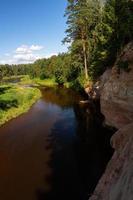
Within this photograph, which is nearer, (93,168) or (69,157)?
(93,168)

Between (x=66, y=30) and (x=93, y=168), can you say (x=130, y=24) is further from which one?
(x=66, y=30)

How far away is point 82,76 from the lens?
4831cm

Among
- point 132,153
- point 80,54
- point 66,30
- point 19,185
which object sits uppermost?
point 66,30

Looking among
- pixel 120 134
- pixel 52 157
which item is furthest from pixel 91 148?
pixel 120 134

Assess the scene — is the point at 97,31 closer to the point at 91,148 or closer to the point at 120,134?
the point at 91,148

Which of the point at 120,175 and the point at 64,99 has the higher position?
the point at 120,175

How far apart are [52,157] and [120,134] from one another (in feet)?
19.6

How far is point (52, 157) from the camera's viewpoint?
17.9 m

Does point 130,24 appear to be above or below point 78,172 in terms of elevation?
above

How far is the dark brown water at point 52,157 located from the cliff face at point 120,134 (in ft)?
5.47

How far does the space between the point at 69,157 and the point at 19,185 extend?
455 centimetres

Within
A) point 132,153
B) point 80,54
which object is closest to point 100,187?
point 132,153

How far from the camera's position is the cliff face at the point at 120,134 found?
8.81 m

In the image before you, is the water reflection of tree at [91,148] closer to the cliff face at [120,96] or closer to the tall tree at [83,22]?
the cliff face at [120,96]
